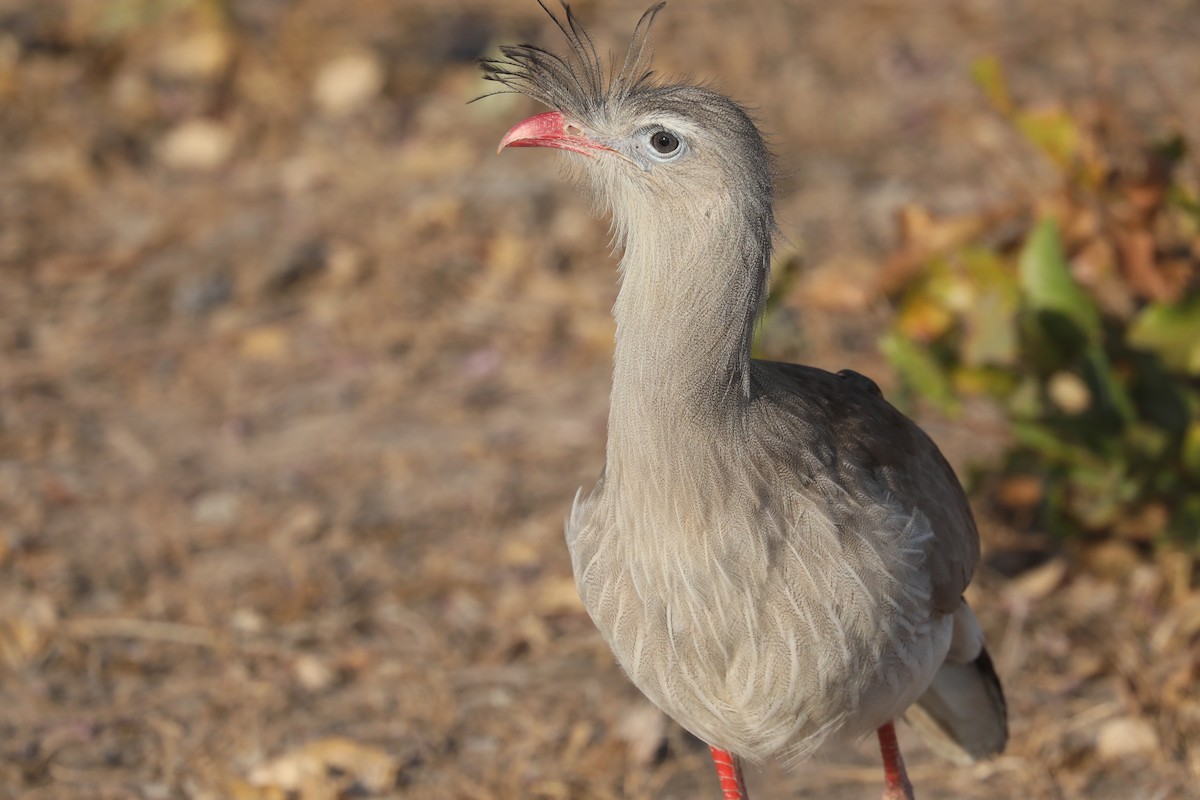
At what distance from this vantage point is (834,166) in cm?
596

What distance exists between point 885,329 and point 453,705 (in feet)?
6.93

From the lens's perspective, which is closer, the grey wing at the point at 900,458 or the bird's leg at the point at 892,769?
the grey wing at the point at 900,458

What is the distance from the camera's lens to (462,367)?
206 inches

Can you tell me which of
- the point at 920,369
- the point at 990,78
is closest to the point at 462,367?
the point at 920,369

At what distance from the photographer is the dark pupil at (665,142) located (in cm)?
230

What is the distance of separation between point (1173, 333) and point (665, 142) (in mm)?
1825

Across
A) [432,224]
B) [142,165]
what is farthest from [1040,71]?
[142,165]

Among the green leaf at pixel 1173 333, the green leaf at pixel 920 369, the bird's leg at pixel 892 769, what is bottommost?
the bird's leg at pixel 892 769

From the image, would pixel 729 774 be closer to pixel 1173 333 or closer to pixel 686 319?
pixel 686 319

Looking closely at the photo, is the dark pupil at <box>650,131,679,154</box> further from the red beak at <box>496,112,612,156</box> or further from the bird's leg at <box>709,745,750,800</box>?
the bird's leg at <box>709,745,750,800</box>

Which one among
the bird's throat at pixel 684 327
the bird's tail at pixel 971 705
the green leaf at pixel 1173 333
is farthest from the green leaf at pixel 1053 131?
the bird's throat at pixel 684 327

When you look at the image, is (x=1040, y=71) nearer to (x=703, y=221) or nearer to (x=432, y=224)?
(x=432, y=224)

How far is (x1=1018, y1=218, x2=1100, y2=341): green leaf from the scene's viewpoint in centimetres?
359

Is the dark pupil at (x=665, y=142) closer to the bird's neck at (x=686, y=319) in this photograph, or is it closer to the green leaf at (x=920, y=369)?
the bird's neck at (x=686, y=319)
